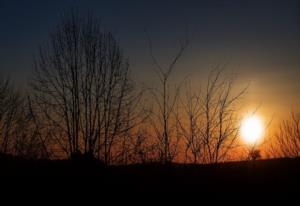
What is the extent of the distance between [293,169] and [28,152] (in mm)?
13774

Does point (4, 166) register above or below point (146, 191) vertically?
above

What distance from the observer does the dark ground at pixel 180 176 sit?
26.2 ft

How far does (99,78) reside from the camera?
50.3 ft

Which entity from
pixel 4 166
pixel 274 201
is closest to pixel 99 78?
pixel 4 166

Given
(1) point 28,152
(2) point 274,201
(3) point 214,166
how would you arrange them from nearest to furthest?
(2) point 274,201 < (3) point 214,166 < (1) point 28,152

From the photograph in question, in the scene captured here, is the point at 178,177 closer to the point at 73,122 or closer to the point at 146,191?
the point at 146,191

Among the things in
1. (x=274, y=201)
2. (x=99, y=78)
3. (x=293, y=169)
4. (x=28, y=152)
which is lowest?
(x=274, y=201)

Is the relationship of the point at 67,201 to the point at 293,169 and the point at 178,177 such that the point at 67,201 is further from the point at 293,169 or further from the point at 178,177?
the point at 293,169

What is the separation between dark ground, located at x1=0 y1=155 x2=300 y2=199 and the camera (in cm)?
798

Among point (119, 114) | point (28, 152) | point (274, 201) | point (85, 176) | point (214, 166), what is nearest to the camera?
point (274, 201)

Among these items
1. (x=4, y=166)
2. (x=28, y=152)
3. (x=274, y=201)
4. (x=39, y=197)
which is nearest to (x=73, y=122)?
(x=28, y=152)

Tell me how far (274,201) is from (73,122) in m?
10.0

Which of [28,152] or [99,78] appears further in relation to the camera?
[28,152]

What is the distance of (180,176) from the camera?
8.92 meters
